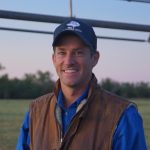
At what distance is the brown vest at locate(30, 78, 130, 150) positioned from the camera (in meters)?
2.36

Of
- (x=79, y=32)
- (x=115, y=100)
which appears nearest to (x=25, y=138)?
(x=115, y=100)

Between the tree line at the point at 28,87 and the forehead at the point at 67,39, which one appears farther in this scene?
the tree line at the point at 28,87

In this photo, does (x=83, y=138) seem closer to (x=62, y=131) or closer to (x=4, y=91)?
(x=62, y=131)

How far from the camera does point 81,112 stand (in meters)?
2.38

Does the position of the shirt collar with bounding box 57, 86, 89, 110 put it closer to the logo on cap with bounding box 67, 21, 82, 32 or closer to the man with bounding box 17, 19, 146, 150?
the man with bounding box 17, 19, 146, 150

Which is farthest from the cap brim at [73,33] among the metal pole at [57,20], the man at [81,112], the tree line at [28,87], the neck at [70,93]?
the tree line at [28,87]

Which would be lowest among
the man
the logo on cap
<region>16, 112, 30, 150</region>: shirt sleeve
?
<region>16, 112, 30, 150</region>: shirt sleeve

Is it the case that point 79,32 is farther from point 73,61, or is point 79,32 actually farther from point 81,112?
point 81,112

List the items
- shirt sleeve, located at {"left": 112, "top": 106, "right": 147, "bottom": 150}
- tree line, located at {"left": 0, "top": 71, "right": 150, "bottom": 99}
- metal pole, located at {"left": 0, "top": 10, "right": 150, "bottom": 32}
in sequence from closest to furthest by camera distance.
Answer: shirt sleeve, located at {"left": 112, "top": 106, "right": 147, "bottom": 150}
metal pole, located at {"left": 0, "top": 10, "right": 150, "bottom": 32}
tree line, located at {"left": 0, "top": 71, "right": 150, "bottom": 99}

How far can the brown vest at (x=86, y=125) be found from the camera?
7.75ft

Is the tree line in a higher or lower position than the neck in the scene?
lower

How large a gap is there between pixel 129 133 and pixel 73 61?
0.38 meters

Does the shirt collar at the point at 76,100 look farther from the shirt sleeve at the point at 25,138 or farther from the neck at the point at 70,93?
the shirt sleeve at the point at 25,138

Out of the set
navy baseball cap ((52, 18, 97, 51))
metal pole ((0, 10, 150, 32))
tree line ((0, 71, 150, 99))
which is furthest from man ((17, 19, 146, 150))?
tree line ((0, 71, 150, 99))
